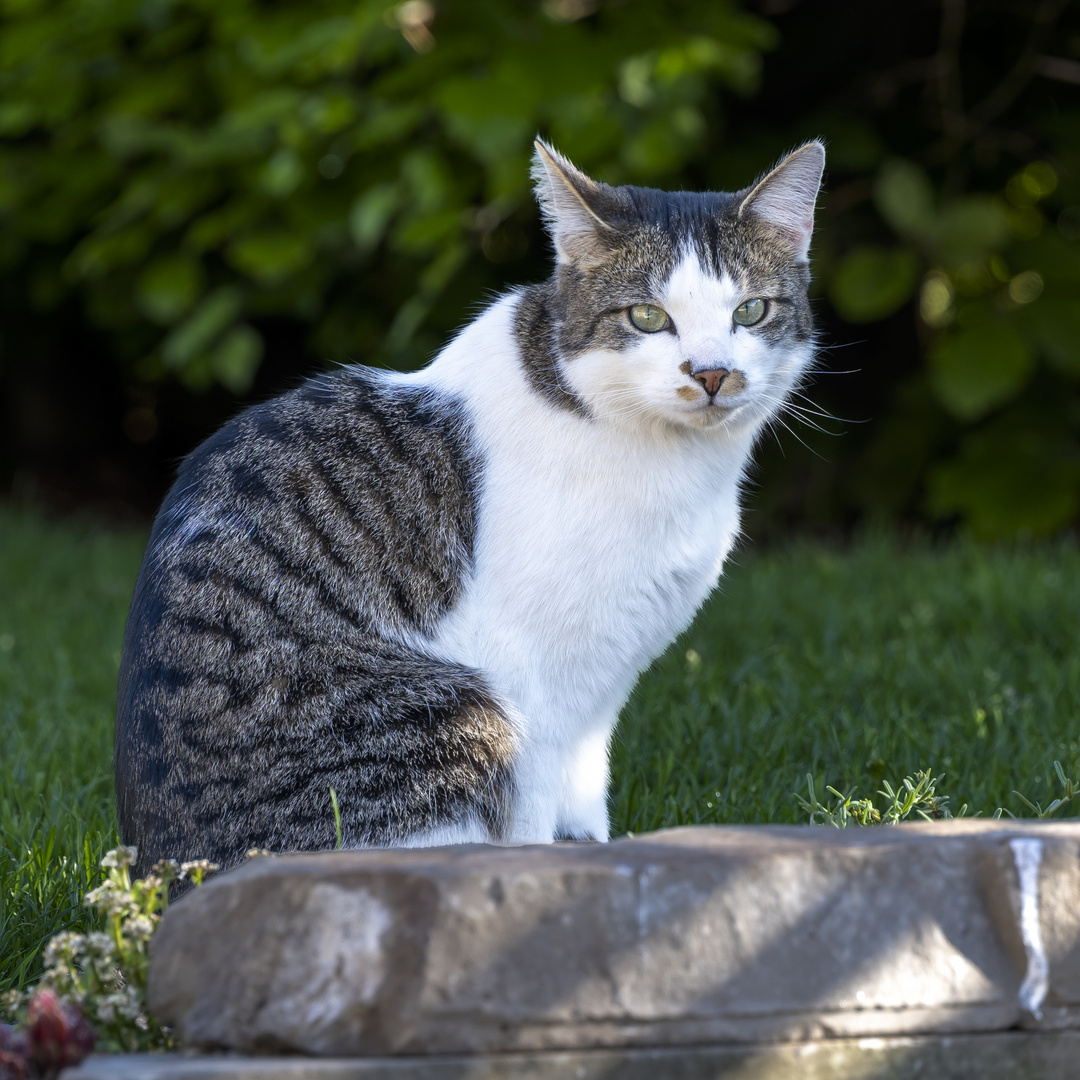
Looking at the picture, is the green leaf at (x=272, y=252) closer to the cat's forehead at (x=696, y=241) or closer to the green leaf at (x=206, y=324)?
the green leaf at (x=206, y=324)

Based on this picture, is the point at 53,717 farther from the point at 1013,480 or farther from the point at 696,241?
the point at 1013,480

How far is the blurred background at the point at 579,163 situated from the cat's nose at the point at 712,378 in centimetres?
223

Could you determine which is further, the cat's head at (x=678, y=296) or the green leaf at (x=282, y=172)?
the green leaf at (x=282, y=172)

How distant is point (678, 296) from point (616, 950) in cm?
137

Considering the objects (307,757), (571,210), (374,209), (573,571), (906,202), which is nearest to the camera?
(307,757)

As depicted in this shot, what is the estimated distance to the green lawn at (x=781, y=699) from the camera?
275 cm

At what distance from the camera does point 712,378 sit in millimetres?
2457

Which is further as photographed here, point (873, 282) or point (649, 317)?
point (873, 282)

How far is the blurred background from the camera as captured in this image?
4.79m

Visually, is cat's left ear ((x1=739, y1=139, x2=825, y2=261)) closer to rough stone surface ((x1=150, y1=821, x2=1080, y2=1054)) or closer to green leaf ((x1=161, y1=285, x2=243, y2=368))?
rough stone surface ((x1=150, y1=821, x2=1080, y2=1054))

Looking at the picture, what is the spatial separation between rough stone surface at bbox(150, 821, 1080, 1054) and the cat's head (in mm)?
1080

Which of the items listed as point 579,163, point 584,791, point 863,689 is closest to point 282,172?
point 579,163

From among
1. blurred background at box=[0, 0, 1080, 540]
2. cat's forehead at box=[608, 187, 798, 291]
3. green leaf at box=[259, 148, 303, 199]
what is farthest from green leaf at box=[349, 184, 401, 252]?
cat's forehead at box=[608, 187, 798, 291]

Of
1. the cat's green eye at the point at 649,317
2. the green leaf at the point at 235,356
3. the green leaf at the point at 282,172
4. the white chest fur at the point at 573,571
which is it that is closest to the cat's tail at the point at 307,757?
the white chest fur at the point at 573,571
